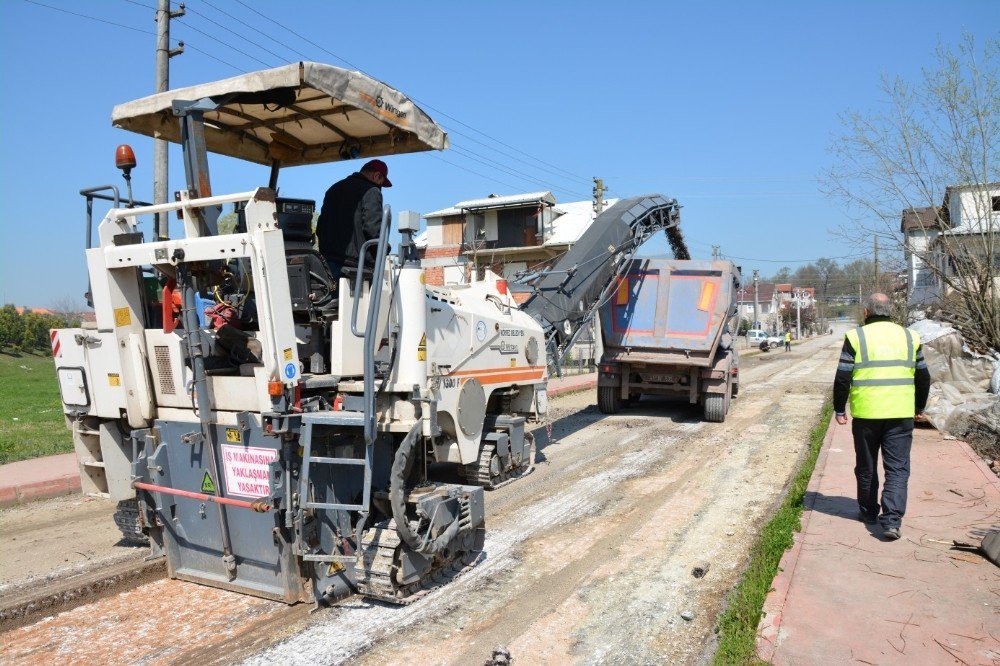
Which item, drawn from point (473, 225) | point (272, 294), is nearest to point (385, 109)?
point (272, 294)

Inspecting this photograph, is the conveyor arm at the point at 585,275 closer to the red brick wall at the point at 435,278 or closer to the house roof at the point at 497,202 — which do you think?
the red brick wall at the point at 435,278

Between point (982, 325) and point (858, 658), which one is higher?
point (982, 325)

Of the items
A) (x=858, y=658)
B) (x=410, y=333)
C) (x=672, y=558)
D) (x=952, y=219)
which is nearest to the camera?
(x=858, y=658)

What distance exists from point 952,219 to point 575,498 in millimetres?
7297

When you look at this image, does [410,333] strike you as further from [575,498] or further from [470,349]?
[575,498]

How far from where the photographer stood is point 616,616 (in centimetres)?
444

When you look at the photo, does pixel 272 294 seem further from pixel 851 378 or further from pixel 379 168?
pixel 851 378

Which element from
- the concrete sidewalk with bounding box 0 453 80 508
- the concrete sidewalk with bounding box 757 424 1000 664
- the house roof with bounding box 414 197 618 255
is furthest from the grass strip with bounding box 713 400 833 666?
the house roof with bounding box 414 197 618 255

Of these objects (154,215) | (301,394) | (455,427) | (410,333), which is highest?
(154,215)

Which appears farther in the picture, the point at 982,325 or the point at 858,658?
the point at 982,325

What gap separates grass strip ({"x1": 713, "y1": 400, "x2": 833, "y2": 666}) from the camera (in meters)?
3.81

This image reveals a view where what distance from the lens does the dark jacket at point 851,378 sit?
217 inches

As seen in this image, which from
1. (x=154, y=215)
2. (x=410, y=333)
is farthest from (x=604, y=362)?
(x=154, y=215)

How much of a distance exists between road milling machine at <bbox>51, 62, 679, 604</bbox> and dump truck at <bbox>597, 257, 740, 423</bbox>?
6.58 m
